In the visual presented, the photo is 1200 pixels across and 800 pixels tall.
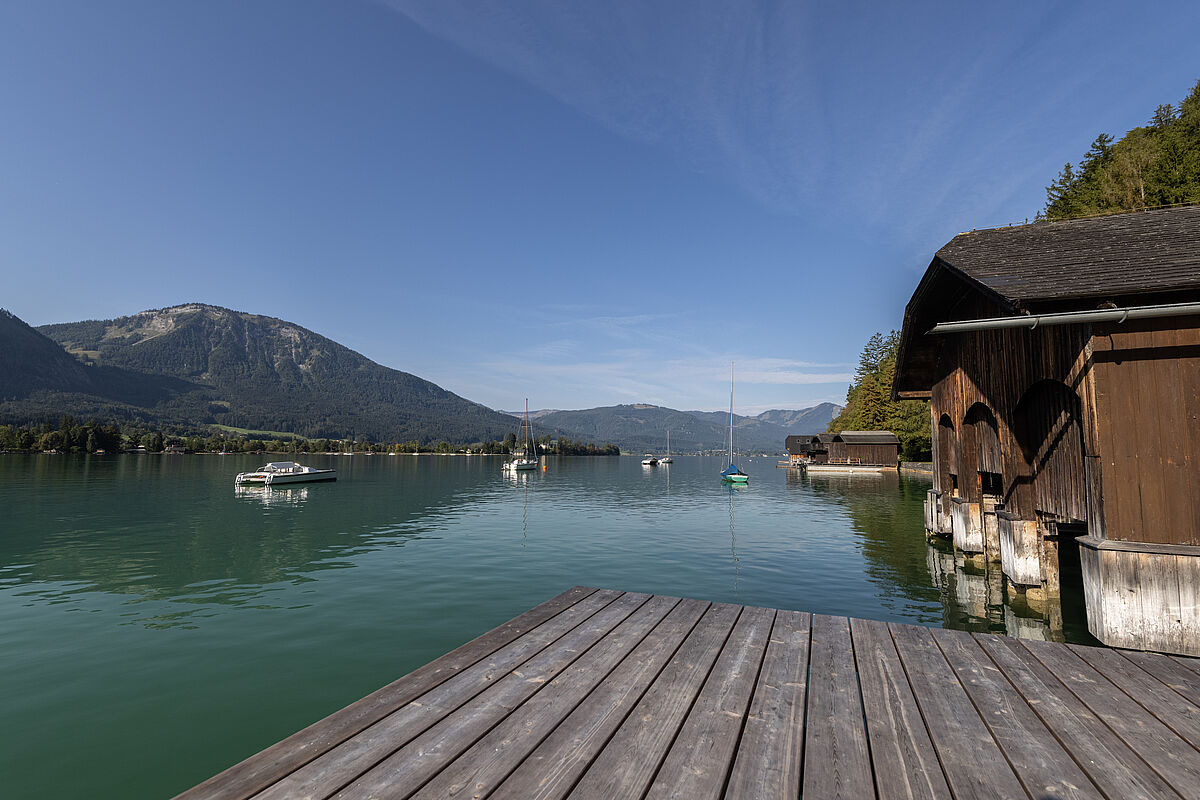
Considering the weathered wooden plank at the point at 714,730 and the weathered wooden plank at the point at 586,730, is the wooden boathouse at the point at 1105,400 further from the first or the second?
the weathered wooden plank at the point at 586,730

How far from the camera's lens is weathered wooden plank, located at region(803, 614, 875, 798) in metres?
3.30

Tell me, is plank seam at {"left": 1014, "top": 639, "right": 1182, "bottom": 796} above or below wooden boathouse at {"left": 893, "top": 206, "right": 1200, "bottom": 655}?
below

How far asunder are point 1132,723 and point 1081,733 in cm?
56

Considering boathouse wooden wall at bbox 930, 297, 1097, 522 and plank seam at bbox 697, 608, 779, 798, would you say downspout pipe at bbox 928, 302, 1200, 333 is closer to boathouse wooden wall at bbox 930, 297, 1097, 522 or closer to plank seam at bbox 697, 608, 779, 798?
boathouse wooden wall at bbox 930, 297, 1097, 522

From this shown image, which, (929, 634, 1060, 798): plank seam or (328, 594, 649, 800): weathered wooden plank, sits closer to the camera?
(328, 594, 649, 800): weathered wooden plank

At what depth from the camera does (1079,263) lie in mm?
9891

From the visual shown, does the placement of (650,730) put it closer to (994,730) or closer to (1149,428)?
(994,730)

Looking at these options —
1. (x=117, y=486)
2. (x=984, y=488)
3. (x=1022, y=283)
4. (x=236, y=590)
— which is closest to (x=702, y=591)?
(x=1022, y=283)

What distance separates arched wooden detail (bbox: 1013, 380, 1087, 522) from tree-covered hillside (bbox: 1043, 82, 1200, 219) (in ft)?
101

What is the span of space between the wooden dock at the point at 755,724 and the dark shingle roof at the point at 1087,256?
5706mm

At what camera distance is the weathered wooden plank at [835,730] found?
10.8ft

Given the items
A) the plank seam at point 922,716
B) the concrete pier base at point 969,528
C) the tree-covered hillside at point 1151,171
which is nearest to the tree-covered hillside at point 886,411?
the tree-covered hillside at point 1151,171

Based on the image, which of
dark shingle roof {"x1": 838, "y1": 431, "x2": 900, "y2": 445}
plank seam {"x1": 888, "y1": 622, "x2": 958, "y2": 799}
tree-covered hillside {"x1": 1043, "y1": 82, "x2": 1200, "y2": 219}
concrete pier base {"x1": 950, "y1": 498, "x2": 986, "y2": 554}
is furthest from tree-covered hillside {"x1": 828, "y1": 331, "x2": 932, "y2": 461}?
plank seam {"x1": 888, "y1": 622, "x2": 958, "y2": 799}

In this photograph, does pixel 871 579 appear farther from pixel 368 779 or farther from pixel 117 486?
pixel 117 486
